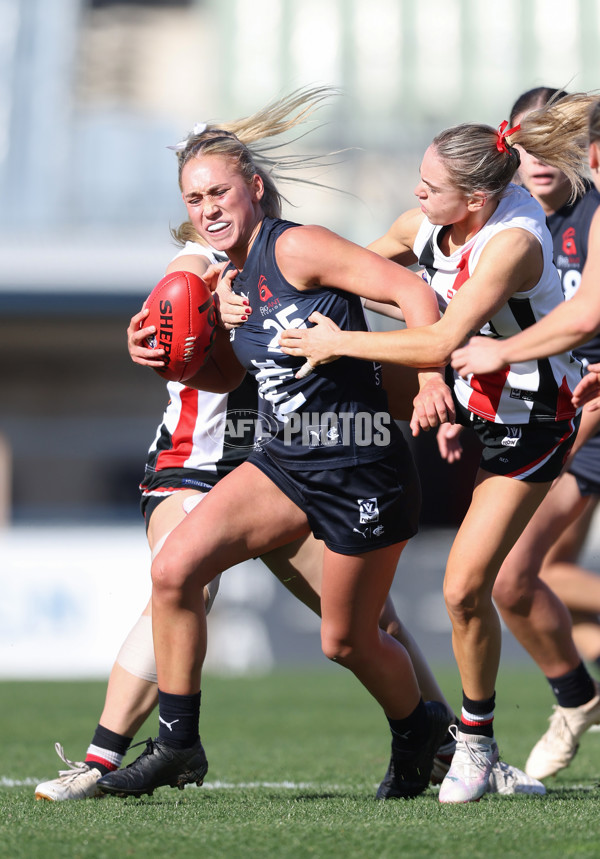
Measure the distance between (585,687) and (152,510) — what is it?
5.99ft

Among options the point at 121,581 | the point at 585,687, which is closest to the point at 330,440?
the point at 585,687

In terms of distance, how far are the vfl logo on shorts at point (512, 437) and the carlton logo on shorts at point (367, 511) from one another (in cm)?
46

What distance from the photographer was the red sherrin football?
3.84 m

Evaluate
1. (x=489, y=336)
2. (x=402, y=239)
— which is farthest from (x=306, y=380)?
(x=402, y=239)

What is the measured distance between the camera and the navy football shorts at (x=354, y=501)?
3.67 m

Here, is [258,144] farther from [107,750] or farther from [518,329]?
[107,750]

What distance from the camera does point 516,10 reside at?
19.0 m

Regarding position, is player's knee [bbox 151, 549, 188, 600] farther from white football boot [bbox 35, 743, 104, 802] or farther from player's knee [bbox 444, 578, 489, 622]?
player's knee [bbox 444, 578, 489, 622]

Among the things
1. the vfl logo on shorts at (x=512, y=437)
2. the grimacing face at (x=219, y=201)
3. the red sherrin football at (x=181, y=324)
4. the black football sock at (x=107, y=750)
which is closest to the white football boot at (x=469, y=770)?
the vfl logo on shorts at (x=512, y=437)

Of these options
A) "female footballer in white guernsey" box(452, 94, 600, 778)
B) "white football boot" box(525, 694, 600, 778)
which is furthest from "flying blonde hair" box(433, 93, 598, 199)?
"white football boot" box(525, 694, 600, 778)

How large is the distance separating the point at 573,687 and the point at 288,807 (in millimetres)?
1476

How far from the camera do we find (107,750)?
394 centimetres

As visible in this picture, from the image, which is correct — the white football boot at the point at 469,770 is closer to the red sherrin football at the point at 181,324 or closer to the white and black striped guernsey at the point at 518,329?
the white and black striped guernsey at the point at 518,329

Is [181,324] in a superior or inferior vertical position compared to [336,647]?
superior
